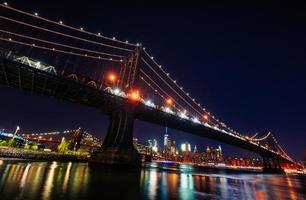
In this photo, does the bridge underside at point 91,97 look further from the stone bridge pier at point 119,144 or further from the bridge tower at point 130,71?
the bridge tower at point 130,71

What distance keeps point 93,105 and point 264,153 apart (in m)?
77.6

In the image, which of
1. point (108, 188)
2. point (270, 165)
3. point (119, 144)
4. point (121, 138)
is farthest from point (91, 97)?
point (270, 165)

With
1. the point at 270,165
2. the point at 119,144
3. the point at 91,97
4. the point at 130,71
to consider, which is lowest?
the point at 119,144

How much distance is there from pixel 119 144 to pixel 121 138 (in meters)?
1.14

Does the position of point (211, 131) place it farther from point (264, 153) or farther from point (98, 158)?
point (264, 153)

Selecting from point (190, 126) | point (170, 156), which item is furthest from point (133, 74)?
point (170, 156)

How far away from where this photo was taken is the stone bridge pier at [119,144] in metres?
30.1

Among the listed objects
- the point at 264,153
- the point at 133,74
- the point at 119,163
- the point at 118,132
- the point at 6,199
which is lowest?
the point at 6,199

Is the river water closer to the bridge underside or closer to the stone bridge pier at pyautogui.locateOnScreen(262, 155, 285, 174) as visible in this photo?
the bridge underside

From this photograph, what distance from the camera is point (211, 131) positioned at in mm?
58125

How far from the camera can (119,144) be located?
31.6 metres

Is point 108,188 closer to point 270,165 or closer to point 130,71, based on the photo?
point 130,71

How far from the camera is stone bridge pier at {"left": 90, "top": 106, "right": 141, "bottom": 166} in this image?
3008cm

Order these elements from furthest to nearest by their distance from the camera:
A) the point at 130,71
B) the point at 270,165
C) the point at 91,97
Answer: the point at 270,165 → the point at 130,71 → the point at 91,97
